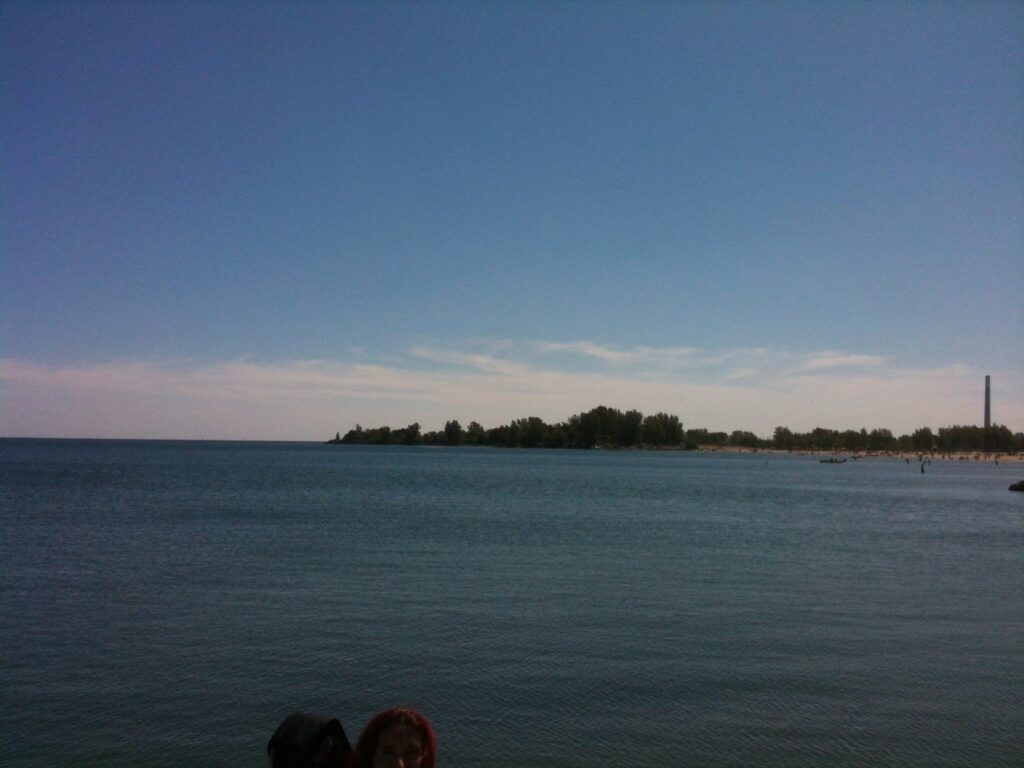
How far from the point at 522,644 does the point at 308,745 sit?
15.4m

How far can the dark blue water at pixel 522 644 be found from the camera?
518 inches

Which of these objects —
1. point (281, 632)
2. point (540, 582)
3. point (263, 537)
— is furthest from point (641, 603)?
point (263, 537)

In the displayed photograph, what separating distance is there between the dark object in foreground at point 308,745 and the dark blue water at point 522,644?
364 inches

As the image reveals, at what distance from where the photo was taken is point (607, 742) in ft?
42.5

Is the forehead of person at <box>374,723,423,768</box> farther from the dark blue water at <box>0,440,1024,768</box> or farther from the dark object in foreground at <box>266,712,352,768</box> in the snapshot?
the dark blue water at <box>0,440,1024,768</box>

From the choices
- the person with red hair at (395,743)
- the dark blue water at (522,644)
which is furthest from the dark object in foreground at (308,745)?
the dark blue water at (522,644)

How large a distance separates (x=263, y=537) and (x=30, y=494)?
40.1 metres

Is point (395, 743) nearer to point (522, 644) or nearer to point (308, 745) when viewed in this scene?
point (308, 745)

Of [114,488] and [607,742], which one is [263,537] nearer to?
[607,742]

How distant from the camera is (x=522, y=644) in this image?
18594 millimetres

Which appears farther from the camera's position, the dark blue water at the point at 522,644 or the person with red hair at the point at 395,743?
the dark blue water at the point at 522,644

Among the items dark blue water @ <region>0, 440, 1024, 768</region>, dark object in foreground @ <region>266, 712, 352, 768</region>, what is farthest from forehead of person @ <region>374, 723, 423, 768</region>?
dark blue water @ <region>0, 440, 1024, 768</region>

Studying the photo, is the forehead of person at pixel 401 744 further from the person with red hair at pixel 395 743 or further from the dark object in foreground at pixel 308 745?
the dark object in foreground at pixel 308 745

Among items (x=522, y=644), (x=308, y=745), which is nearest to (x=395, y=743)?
(x=308, y=745)
